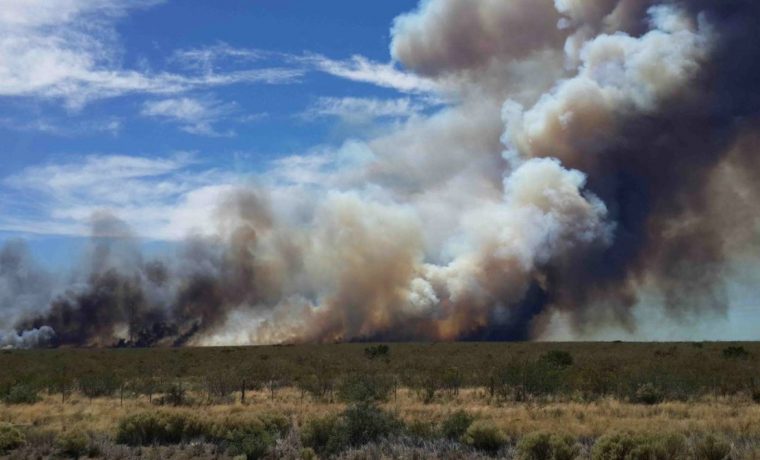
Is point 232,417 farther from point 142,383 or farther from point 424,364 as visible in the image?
point 424,364

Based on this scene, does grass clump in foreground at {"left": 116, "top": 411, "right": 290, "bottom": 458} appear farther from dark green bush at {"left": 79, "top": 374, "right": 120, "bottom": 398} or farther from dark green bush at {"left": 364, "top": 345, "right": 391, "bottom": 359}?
dark green bush at {"left": 364, "top": 345, "right": 391, "bottom": 359}

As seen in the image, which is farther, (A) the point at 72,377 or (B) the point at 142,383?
(A) the point at 72,377

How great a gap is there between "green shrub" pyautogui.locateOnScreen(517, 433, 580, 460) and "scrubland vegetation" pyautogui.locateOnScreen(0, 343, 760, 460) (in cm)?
4

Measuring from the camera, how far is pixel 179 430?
70.8 feet

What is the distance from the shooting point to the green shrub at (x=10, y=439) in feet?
65.3

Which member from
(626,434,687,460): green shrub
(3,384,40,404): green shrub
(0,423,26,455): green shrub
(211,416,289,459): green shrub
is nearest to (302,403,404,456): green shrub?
(211,416,289,459): green shrub

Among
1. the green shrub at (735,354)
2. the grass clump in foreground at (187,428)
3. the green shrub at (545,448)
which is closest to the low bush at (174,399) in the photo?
the grass clump in foreground at (187,428)

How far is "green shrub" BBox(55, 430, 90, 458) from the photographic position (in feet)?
64.0

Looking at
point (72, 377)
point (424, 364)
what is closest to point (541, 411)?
point (424, 364)

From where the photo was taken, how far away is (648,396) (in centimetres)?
2734

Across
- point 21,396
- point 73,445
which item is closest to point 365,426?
point 73,445

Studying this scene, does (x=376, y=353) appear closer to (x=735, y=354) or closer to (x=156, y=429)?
(x=735, y=354)

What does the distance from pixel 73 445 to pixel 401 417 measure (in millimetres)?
10225

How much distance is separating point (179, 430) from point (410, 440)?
752 centimetres
